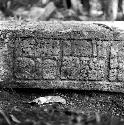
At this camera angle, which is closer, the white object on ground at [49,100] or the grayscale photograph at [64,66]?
the white object on ground at [49,100]

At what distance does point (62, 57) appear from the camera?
376 centimetres

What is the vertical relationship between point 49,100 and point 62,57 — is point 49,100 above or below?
below

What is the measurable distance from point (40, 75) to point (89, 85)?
0.57 metres

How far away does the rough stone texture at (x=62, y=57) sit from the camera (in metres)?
3.72

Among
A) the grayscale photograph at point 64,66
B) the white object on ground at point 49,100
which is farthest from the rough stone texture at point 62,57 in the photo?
the white object on ground at point 49,100

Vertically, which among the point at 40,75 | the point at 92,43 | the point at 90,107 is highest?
the point at 92,43

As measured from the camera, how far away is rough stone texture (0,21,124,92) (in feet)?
12.2

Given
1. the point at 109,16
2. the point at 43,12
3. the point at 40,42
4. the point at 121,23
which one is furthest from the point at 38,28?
the point at 43,12

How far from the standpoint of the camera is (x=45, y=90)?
3891 mm

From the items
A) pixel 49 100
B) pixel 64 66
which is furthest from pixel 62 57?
pixel 49 100

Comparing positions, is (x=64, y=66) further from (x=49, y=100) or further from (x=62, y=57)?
(x=49, y=100)

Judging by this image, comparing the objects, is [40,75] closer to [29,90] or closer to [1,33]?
[29,90]

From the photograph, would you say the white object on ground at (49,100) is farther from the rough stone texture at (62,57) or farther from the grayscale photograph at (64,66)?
the rough stone texture at (62,57)

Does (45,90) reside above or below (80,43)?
below
